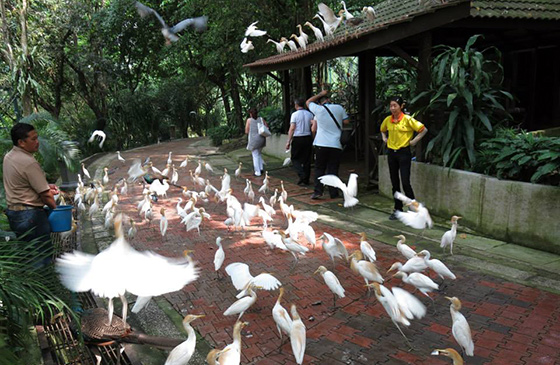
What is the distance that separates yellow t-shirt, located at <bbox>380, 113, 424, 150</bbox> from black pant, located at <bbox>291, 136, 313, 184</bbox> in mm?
2958

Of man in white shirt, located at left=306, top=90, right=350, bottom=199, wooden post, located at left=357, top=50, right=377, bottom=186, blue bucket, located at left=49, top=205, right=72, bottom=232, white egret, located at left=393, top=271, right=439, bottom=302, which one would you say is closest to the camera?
white egret, located at left=393, top=271, right=439, bottom=302

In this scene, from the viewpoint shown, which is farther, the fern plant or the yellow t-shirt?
the fern plant

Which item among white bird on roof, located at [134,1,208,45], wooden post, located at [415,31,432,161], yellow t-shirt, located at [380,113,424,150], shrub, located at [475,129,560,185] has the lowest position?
shrub, located at [475,129,560,185]

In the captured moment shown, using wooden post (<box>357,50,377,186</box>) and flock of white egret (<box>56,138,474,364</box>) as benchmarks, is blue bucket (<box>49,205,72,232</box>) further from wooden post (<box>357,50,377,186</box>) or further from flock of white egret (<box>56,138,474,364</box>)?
wooden post (<box>357,50,377,186</box>)

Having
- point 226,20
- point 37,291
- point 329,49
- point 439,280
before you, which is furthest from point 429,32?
point 226,20

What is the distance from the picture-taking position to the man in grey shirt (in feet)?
29.8

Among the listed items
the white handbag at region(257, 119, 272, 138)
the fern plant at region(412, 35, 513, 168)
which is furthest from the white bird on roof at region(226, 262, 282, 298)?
the white handbag at region(257, 119, 272, 138)

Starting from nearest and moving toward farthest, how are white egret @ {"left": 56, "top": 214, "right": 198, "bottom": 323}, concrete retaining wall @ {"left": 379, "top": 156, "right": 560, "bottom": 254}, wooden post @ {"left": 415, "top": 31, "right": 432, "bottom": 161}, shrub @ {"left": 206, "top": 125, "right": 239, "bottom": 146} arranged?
white egret @ {"left": 56, "top": 214, "right": 198, "bottom": 323}, concrete retaining wall @ {"left": 379, "top": 156, "right": 560, "bottom": 254}, wooden post @ {"left": 415, "top": 31, "right": 432, "bottom": 161}, shrub @ {"left": 206, "top": 125, "right": 239, "bottom": 146}

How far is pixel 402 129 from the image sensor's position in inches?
249

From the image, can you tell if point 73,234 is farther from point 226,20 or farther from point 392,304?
point 226,20

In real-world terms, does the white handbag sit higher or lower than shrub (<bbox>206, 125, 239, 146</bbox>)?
higher

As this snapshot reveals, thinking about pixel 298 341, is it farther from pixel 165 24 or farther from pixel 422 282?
pixel 165 24

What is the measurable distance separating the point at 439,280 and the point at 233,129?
14.8m

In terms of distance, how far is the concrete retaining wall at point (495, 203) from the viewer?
517cm
